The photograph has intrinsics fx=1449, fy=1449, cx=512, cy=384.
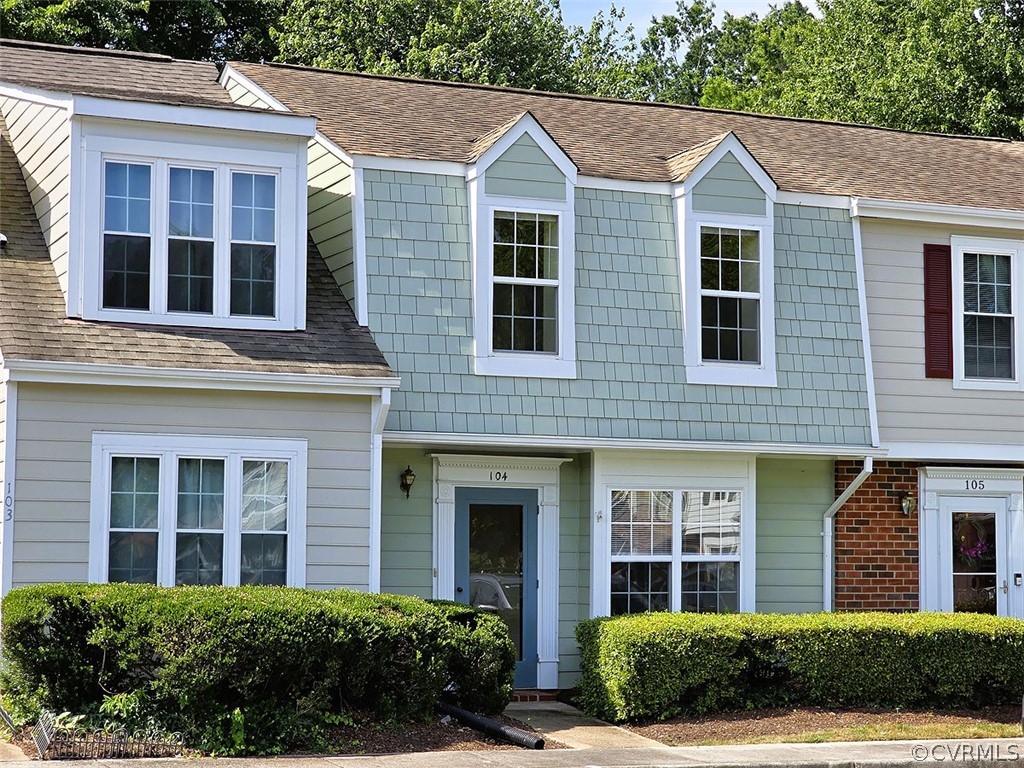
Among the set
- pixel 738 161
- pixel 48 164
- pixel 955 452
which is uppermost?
pixel 738 161

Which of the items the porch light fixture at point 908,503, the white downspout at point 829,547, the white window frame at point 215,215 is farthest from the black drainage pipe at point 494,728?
the porch light fixture at point 908,503

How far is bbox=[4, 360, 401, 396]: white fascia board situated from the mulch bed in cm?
423

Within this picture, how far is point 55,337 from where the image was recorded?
13148mm

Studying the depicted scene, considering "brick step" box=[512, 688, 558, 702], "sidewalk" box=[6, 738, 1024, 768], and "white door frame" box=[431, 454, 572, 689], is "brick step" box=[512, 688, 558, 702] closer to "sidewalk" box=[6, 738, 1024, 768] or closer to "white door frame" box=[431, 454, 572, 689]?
"white door frame" box=[431, 454, 572, 689]

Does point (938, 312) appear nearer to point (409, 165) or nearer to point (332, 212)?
point (409, 165)

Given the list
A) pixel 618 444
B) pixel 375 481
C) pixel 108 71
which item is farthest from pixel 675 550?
pixel 108 71

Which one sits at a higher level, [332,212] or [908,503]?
[332,212]

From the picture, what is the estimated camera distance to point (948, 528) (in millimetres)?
17359

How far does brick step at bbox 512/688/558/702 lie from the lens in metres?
15.4

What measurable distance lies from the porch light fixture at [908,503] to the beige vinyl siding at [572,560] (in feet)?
13.0

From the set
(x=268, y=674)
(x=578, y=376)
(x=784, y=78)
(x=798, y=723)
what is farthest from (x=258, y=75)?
(x=784, y=78)

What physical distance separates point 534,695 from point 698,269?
5038mm

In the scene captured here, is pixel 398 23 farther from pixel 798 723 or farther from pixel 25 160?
pixel 798 723

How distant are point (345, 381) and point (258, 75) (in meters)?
5.93
